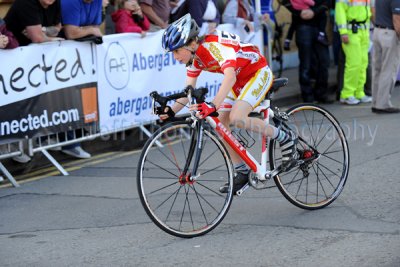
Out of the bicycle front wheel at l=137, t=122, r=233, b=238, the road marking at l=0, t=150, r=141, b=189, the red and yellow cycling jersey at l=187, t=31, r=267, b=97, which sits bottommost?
the road marking at l=0, t=150, r=141, b=189

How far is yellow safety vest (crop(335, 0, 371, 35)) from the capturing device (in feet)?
44.9

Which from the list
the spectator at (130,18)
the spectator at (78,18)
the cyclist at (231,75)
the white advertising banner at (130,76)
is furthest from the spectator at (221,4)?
the cyclist at (231,75)

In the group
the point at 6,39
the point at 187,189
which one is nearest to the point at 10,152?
the point at 6,39

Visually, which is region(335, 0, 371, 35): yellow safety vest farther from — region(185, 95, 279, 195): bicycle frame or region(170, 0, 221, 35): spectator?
region(185, 95, 279, 195): bicycle frame

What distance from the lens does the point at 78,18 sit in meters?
10.4

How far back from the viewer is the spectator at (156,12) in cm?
1191

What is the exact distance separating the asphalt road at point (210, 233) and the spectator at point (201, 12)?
3.53 metres

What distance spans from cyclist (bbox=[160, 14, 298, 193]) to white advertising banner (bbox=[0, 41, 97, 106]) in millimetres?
2948

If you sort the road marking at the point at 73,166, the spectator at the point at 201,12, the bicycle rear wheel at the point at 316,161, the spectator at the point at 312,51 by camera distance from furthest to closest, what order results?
the spectator at the point at 312,51
the spectator at the point at 201,12
the road marking at the point at 73,166
the bicycle rear wheel at the point at 316,161

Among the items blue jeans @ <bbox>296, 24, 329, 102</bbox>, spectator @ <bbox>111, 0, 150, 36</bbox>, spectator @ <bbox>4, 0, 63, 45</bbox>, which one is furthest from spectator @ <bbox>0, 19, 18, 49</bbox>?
blue jeans @ <bbox>296, 24, 329, 102</bbox>

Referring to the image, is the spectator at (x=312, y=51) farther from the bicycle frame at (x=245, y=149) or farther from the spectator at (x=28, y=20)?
the bicycle frame at (x=245, y=149)

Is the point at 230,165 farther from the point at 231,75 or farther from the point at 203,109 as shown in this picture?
the point at 231,75

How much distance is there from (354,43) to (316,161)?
6664mm

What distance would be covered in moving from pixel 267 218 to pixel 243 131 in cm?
79
